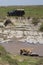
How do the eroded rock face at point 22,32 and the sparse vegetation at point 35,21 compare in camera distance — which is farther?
the sparse vegetation at point 35,21

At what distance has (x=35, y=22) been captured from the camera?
5875 cm

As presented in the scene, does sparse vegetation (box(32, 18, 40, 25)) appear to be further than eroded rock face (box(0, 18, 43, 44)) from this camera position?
Yes

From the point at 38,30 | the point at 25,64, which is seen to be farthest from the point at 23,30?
the point at 25,64

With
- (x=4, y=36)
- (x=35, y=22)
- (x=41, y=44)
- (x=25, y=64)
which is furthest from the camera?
(x=35, y=22)

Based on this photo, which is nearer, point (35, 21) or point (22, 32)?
point (22, 32)

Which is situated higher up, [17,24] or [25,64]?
[25,64]

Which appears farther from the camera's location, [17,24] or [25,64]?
[17,24]

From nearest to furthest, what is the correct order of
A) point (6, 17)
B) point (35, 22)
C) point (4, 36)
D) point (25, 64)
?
point (25, 64) → point (4, 36) → point (35, 22) → point (6, 17)

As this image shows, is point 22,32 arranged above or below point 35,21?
below

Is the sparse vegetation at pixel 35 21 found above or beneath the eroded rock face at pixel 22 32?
above

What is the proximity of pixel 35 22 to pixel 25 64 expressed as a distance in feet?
111

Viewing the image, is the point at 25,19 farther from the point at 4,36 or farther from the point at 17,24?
the point at 4,36

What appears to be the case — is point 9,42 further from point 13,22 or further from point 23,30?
point 13,22

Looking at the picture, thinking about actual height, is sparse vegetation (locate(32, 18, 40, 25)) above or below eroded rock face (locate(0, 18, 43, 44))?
above
